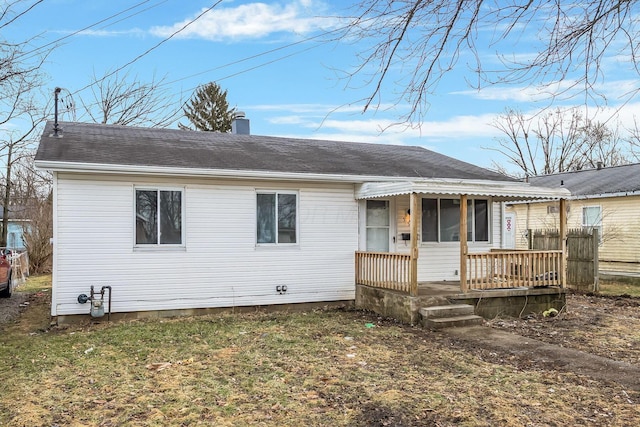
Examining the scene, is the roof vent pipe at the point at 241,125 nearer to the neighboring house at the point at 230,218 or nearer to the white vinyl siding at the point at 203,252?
the neighboring house at the point at 230,218

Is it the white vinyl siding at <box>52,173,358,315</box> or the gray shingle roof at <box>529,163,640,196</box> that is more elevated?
the gray shingle roof at <box>529,163,640,196</box>

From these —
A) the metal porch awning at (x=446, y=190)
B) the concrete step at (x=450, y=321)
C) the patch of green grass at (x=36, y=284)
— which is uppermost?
the metal porch awning at (x=446, y=190)

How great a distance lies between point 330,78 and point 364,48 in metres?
0.32

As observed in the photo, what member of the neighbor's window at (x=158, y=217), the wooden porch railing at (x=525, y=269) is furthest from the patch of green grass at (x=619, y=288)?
the neighbor's window at (x=158, y=217)

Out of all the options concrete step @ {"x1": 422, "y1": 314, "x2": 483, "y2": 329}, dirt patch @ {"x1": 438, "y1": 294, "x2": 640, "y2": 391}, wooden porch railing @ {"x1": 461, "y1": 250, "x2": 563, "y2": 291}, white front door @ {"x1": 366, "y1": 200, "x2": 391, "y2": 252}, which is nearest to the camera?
dirt patch @ {"x1": 438, "y1": 294, "x2": 640, "y2": 391}

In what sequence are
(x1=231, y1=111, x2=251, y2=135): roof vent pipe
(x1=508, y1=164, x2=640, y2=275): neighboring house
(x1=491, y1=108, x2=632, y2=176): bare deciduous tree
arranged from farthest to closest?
(x1=491, y1=108, x2=632, y2=176): bare deciduous tree < (x1=508, y1=164, x2=640, y2=275): neighboring house < (x1=231, y1=111, x2=251, y2=135): roof vent pipe

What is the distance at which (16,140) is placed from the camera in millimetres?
19516

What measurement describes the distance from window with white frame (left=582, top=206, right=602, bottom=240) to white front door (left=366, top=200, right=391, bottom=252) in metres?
9.75

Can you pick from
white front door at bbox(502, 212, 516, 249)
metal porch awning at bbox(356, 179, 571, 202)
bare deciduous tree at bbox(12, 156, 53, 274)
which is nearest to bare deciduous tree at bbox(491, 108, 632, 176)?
white front door at bbox(502, 212, 516, 249)

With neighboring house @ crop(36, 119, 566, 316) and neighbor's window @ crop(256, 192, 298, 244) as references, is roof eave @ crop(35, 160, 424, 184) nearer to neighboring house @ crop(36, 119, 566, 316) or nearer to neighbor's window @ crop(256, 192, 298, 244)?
neighboring house @ crop(36, 119, 566, 316)

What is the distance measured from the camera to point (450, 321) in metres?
8.66

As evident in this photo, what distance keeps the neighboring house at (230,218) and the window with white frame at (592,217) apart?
23.8 ft

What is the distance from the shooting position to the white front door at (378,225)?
1124 centimetres

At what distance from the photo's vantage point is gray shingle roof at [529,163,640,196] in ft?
55.4
